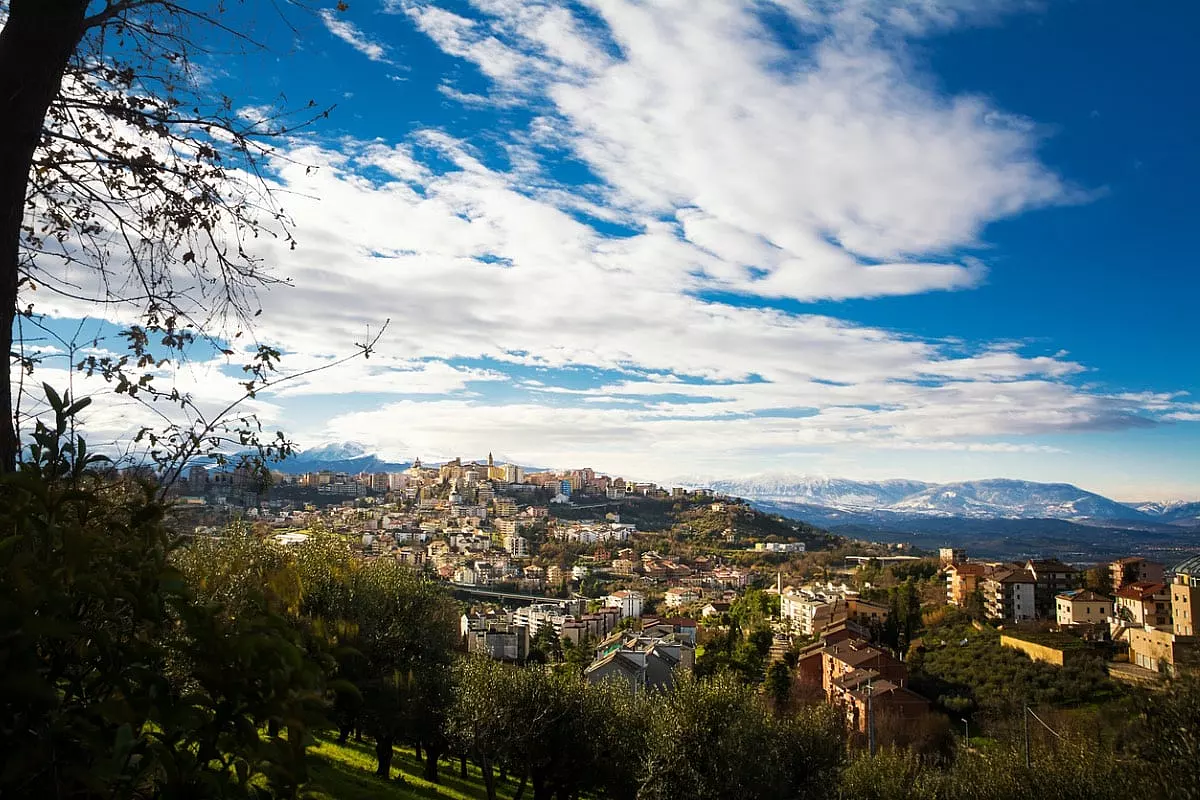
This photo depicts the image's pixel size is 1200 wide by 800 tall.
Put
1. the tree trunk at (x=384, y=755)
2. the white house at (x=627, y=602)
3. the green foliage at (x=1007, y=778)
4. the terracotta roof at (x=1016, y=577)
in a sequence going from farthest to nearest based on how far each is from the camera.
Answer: the white house at (x=627, y=602) → the terracotta roof at (x=1016, y=577) → the tree trunk at (x=384, y=755) → the green foliage at (x=1007, y=778)

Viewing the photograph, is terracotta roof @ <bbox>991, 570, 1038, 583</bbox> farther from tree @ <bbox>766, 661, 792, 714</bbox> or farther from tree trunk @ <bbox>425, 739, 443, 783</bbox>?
tree trunk @ <bbox>425, 739, 443, 783</bbox>

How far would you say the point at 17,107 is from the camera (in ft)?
8.77

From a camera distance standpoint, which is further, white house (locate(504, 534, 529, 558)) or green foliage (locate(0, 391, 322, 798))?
white house (locate(504, 534, 529, 558))

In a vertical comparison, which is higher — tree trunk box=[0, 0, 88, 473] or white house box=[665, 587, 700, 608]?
tree trunk box=[0, 0, 88, 473]

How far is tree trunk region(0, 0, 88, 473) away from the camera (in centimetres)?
266

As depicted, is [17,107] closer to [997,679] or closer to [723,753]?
[723,753]

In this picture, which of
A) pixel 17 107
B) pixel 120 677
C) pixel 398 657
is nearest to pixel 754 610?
pixel 398 657

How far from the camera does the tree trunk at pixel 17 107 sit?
266 cm

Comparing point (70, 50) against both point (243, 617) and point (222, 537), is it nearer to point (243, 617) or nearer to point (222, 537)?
point (243, 617)

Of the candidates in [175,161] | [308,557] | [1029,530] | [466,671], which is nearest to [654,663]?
[466,671]

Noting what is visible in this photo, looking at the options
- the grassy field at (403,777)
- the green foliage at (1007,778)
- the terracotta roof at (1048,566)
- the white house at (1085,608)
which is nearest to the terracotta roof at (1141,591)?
the white house at (1085,608)

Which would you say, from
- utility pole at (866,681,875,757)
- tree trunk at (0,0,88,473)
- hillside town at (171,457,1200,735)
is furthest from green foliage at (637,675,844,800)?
tree trunk at (0,0,88,473)

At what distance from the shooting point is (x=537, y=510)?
128000 millimetres

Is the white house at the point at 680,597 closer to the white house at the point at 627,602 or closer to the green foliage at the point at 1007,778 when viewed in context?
the white house at the point at 627,602
